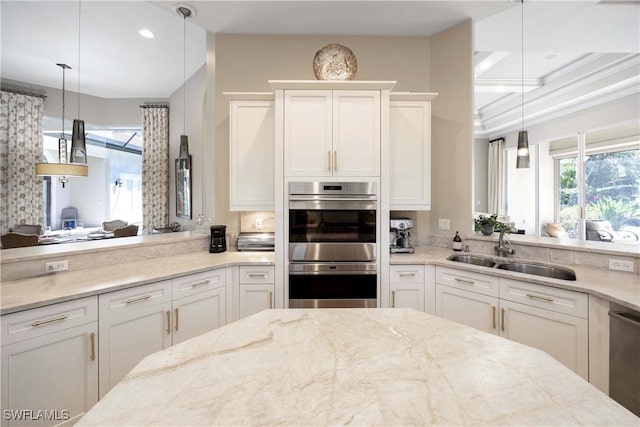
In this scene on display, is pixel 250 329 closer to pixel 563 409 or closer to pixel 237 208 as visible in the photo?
pixel 563 409

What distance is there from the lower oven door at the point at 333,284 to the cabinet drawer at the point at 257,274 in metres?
0.17

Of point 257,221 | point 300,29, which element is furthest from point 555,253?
point 300,29

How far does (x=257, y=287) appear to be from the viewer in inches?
92.7

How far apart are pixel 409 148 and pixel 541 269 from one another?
1.40 m

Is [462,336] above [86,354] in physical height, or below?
above

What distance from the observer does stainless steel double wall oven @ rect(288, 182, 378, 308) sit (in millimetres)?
2350

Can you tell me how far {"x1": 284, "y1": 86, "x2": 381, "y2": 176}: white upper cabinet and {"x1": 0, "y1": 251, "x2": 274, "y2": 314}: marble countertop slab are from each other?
92 centimetres

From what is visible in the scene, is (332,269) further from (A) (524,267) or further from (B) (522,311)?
(A) (524,267)

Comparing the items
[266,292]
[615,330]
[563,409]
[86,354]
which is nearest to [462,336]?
[563,409]

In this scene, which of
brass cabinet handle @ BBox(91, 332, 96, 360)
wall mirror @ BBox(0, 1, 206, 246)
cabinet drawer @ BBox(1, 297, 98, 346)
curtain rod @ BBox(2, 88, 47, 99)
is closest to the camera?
cabinet drawer @ BBox(1, 297, 98, 346)

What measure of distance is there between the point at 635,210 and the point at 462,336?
581cm

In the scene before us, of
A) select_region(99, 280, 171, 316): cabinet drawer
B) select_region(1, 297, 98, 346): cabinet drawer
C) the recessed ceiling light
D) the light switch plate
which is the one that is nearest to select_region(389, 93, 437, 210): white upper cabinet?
the light switch plate

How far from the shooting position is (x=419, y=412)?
608 mm

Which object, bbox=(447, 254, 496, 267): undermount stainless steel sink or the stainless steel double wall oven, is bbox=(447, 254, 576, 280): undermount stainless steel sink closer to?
bbox=(447, 254, 496, 267): undermount stainless steel sink
